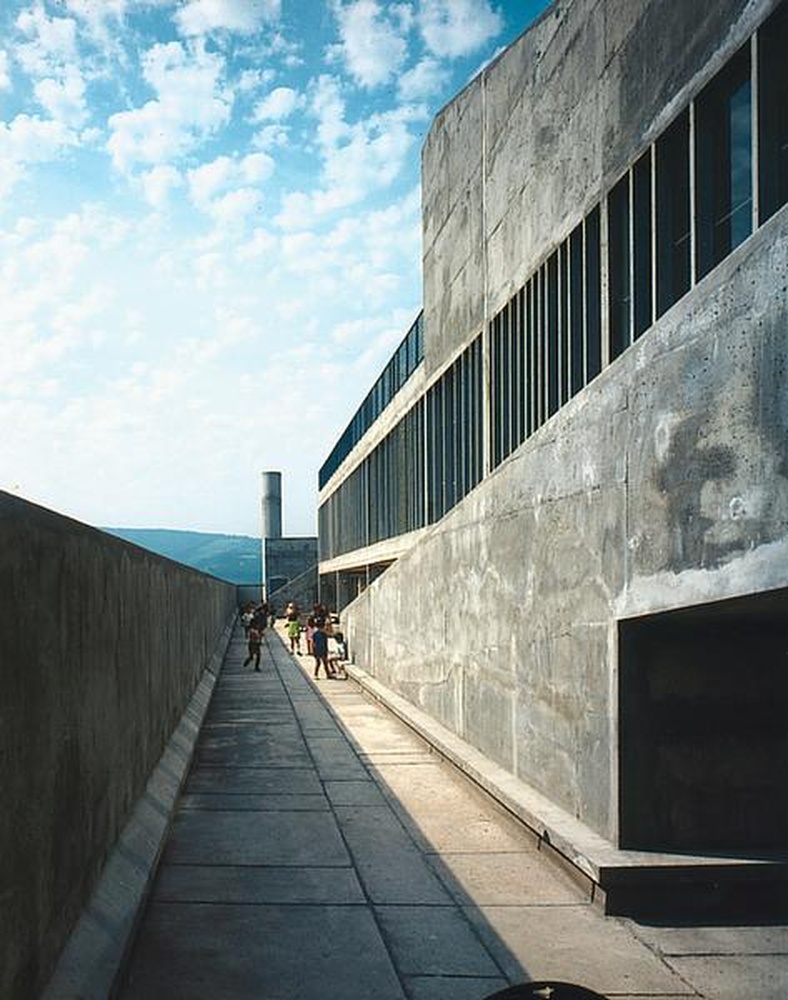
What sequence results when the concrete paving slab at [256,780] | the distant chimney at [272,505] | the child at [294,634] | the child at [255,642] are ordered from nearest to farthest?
the concrete paving slab at [256,780], the child at [255,642], the child at [294,634], the distant chimney at [272,505]

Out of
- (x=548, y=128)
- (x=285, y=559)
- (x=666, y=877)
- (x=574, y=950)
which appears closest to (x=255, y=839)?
(x=574, y=950)

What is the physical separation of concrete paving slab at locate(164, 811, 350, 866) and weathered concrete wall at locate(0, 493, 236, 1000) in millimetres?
963

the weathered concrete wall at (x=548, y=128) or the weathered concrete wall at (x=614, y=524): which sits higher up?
the weathered concrete wall at (x=548, y=128)

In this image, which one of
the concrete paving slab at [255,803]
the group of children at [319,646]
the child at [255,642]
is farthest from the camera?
the child at [255,642]

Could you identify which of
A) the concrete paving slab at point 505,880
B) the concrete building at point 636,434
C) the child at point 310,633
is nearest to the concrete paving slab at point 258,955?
the concrete paving slab at point 505,880

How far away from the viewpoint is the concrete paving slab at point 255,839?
9.25 m

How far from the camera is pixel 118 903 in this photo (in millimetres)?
6602

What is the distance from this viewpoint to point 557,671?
10023mm

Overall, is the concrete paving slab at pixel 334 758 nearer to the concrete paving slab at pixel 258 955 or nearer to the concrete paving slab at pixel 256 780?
the concrete paving slab at pixel 256 780

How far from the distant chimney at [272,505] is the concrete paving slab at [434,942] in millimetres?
73636

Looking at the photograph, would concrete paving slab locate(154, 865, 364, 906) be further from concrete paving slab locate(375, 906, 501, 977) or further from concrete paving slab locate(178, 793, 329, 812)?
concrete paving slab locate(178, 793, 329, 812)

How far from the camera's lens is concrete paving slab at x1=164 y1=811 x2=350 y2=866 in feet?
30.3

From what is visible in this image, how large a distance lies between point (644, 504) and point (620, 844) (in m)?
2.78

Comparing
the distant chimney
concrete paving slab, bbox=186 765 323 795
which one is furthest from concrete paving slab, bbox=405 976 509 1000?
the distant chimney
